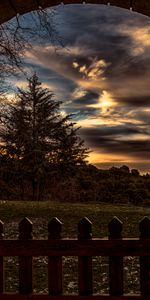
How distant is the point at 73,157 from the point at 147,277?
24.7 m

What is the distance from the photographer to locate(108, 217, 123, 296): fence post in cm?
396

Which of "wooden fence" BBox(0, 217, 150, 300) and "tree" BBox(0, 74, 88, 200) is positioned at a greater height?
"tree" BBox(0, 74, 88, 200)

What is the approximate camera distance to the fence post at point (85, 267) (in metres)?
3.97

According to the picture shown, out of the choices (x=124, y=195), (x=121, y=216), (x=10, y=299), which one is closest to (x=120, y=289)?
(x=10, y=299)

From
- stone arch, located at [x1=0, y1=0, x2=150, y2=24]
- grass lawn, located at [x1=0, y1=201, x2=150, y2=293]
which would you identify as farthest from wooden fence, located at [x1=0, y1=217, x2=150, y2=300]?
grass lawn, located at [x1=0, y1=201, x2=150, y2=293]

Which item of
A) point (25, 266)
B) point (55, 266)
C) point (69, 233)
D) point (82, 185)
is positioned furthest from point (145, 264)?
point (82, 185)

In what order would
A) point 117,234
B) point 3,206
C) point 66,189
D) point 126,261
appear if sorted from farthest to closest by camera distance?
point 66,189 < point 3,206 < point 126,261 < point 117,234

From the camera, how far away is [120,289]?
4035 mm

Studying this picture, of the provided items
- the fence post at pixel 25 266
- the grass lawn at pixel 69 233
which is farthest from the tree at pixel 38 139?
the fence post at pixel 25 266

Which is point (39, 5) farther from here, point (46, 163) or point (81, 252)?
point (46, 163)

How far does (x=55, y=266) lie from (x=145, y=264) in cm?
80

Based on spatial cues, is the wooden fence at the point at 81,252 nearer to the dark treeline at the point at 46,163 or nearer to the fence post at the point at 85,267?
the fence post at the point at 85,267

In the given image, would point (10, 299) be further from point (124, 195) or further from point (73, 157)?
point (73, 157)

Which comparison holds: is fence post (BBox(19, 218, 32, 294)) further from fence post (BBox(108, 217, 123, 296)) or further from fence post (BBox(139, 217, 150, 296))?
fence post (BBox(139, 217, 150, 296))
